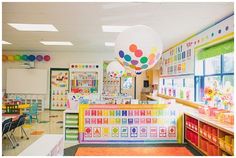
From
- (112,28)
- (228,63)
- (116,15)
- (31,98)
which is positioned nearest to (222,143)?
(228,63)

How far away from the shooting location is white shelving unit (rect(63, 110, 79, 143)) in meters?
5.58

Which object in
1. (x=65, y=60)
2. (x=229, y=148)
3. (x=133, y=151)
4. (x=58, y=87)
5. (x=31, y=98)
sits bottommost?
(x=133, y=151)

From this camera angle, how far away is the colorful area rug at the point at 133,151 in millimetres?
4836

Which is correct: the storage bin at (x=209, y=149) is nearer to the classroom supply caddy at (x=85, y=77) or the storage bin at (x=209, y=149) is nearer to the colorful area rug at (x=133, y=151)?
the colorful area rug at (x=133, y=151)

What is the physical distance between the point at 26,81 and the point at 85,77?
110 inches

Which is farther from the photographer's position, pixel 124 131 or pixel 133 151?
pixel 124 131

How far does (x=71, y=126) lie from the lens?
5617 mm

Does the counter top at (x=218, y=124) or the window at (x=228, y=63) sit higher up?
the window at (x=228, y=63)

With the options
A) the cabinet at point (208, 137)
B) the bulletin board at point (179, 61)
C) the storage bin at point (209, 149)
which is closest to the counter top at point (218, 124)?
the cabinet at point (208, 137)

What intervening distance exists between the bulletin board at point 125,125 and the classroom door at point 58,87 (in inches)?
242

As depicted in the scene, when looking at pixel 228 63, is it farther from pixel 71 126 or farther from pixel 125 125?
pixel 71 126

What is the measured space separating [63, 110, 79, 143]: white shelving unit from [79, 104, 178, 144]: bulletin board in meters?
0.12

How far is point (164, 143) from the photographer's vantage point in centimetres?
561

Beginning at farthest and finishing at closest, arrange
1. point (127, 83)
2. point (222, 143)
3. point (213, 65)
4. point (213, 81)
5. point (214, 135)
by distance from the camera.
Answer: point (127, 83)
point (213, 65)
point (213, 81)
point (214, 135)
point (222, 143)
